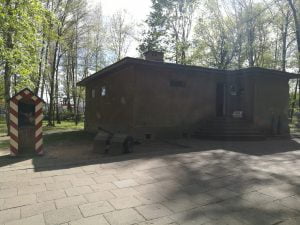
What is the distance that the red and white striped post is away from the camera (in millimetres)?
7055

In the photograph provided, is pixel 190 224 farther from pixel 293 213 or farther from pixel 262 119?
pixel 262 119

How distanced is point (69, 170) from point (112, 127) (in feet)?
25.6

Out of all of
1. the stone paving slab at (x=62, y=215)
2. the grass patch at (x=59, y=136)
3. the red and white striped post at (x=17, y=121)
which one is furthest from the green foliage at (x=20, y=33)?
the stone paving slab at (x=62, y=215)

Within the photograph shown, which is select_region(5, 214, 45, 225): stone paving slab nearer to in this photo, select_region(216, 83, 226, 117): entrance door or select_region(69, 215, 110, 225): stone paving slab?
select_region(69, 215, 110, 225): stone paving slab

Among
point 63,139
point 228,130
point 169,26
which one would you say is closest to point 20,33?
point 63,139

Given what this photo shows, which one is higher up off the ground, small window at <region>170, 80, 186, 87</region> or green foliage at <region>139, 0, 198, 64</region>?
green foliage at <region>139, 0, 198, 64</region>

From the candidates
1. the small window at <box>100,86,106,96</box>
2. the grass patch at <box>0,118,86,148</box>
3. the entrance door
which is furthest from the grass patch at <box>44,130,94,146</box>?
the entrance door

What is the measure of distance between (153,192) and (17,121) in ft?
17.6

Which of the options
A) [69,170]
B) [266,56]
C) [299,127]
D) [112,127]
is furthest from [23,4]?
[266,56]

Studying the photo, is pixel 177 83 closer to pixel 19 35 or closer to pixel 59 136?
pixel 59 136

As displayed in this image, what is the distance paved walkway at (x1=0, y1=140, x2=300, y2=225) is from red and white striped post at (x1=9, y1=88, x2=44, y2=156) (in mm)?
870

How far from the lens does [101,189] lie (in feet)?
13.4

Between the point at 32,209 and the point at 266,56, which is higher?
the point at 266,56

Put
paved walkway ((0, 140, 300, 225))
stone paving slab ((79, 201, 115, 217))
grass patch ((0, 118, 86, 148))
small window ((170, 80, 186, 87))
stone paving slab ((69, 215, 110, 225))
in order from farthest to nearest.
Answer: small window ((170, 80, 186, 87)) < grass patch ((0, 118, 86, 148)) < stone paving slab ((79, 201, 115, 217)) < paved walkway ((0, 140, 300, 225)) < stone paving slab ((69, 215, 110, 225))
